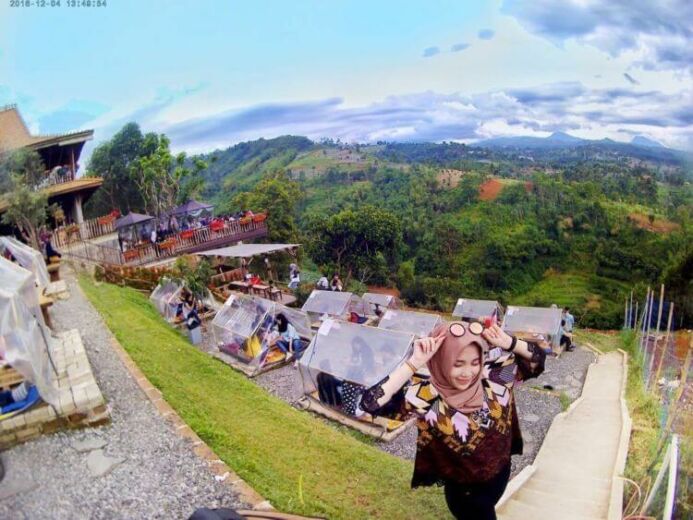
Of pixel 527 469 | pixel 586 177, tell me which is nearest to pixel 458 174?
pixel 586 177

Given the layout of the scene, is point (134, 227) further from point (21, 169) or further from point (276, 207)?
point (276, 207)

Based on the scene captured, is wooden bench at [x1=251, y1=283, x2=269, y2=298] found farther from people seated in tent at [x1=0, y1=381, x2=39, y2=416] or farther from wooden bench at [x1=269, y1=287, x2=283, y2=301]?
people seated in tent at [x1=0, y1=381, x2=39, y2=416]

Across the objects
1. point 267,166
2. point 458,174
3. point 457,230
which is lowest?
point 457,230

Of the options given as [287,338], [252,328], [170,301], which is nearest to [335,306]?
[287,338]

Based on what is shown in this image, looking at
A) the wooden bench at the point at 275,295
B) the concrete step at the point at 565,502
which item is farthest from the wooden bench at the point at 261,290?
the concrete step at the point at 565,502

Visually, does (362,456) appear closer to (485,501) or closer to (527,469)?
(527,469)

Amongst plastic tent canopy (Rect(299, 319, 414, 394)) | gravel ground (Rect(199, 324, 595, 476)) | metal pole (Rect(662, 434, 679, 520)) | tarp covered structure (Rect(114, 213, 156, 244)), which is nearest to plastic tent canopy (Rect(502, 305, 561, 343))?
gravel ground (Rect(199, 324, 595, 476))
